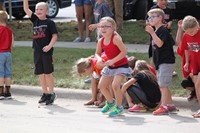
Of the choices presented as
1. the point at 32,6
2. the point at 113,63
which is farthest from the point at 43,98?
the point at 32,6

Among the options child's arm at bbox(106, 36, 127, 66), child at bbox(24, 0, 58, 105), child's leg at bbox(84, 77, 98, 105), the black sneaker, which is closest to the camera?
child's arm at bbox(106, 36, 127, 66)

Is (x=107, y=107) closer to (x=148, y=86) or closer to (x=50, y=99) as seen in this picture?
(x=148, y=86)

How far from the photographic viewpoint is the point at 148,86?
8711 mm

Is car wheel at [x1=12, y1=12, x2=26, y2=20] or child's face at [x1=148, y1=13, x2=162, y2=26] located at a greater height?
child's face at [x1=148, y1=13, x2=162, y2=26]

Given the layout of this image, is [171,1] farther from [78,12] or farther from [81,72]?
[81,72]

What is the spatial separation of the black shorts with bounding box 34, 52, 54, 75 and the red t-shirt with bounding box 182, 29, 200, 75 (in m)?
2.11

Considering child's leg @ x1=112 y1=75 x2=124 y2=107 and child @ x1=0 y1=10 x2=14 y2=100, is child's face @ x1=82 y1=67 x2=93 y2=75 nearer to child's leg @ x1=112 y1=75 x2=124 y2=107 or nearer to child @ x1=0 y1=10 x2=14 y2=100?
child's leg @ x1=112 y1=75 x2=124 y2=107

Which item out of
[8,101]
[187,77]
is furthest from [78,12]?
[187,77]

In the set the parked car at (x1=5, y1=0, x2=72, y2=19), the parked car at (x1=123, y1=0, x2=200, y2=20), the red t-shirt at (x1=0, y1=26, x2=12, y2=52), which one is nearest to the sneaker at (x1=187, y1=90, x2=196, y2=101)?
the red t-shirt at (x1=0, y1=26, x2=12, y2=52)

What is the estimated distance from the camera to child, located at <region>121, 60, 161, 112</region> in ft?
28.4

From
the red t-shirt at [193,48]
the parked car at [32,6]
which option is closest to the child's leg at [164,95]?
the red t-shirt at [193,48]

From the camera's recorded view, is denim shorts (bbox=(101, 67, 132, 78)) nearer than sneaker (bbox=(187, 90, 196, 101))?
Yes

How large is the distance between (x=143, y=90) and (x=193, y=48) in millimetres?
946

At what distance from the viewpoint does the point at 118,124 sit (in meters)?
7.86
